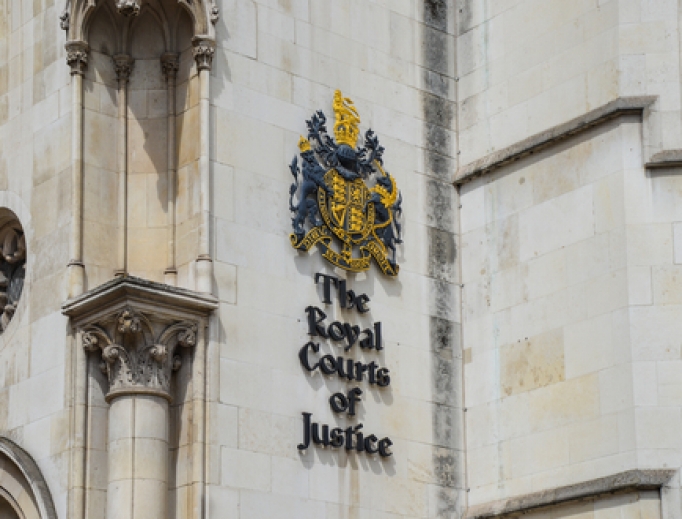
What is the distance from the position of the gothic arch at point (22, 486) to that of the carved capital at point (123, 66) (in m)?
4.48

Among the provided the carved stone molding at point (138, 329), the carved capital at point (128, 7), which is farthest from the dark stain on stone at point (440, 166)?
the carved capital at point (128, 7)

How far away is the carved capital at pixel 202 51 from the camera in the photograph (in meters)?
19.5

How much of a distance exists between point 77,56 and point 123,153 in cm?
126

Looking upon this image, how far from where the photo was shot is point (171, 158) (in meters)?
19.6

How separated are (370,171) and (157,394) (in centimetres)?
453

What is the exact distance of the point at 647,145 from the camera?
19734 millimetres

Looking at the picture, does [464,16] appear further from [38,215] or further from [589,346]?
[38,215]

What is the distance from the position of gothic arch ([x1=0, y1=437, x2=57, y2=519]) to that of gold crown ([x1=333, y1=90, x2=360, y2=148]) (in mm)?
5555

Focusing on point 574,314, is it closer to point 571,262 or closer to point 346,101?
point 571,262

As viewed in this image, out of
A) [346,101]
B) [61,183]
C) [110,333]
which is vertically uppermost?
[346,101]

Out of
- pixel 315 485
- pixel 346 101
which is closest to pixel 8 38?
pixel 346 101

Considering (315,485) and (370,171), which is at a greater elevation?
(370,171)

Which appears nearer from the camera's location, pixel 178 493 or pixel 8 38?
pixel 178 493

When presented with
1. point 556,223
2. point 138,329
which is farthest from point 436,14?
point 138,329
